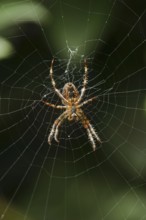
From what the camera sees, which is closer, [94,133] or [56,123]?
[94,133]

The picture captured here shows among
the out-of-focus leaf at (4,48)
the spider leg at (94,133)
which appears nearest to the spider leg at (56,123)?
the spider leg at (94,133)

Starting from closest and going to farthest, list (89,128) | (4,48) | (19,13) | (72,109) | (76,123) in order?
(19,13) → (4,48) → (72,109) → (89,128) → (76,123)

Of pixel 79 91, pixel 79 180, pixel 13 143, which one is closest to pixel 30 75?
pixel 79 91

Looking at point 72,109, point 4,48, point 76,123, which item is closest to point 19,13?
point 4,48

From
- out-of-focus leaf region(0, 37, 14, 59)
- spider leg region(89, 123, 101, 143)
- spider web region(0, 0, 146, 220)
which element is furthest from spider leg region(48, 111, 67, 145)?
out-of-focus leaf region(0, 37, 14, 59)

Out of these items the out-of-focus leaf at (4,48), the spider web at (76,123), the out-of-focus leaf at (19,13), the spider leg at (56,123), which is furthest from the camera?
the spider leg at (56,123)

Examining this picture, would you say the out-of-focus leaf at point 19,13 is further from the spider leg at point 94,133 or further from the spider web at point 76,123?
the spider leg at point 94,133

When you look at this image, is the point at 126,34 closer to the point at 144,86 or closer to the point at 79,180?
the point at 144,86

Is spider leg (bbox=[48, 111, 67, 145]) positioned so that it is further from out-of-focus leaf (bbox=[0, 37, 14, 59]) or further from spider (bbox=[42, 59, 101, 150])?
out-of-focus leaf (bbox=[0, 37, 14, 59])

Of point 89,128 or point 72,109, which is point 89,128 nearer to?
point 89,128
